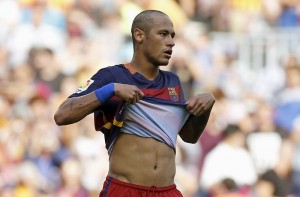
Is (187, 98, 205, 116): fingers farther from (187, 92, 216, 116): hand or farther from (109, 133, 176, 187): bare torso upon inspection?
(109, 133, 176, 187): bare torso

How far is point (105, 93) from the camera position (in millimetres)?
7516

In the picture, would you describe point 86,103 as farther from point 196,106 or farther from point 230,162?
point 230,162

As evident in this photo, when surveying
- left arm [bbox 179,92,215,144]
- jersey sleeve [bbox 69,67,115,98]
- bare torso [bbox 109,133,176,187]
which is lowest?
bare torso [bbox 109,133,176,187]

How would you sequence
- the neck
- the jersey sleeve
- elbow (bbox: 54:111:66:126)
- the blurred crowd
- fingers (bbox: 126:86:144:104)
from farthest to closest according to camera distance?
the blurred crowd
the neck
the jersey sleeve
elbow (bbox: 54:111:66:126)
fingers (bbox: 126:86:144:104)

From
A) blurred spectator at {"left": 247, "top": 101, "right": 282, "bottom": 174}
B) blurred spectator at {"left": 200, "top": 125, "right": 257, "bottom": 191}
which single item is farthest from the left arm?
blurred spectator at {"left": 247, "top": 101, "right": 282, "bottom": 174}

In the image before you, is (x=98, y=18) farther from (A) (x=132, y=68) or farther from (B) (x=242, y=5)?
(A) (x=132, y=68)

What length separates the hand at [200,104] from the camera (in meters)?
7.90

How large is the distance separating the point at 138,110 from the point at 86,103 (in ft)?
1.52

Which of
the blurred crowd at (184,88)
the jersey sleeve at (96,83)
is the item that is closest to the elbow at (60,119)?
the jersey sleeve at (96,83)

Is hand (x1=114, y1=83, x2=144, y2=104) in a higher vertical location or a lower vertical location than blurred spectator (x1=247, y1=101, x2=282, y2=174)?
higher

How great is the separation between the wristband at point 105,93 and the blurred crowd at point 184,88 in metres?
5.65

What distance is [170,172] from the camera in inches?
314

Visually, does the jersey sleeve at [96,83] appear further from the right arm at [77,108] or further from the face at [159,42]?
the face at [159,42]

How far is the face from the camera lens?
7914mm
